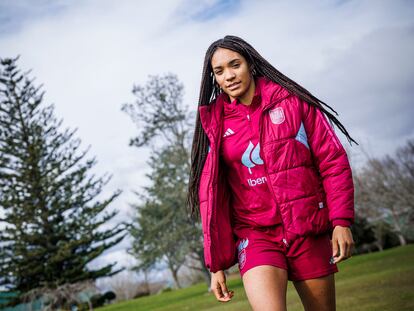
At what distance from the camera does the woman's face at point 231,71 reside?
3342 mm

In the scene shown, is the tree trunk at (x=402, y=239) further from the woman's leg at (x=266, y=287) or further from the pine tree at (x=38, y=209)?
the woman's leg at (x=266, y=287)

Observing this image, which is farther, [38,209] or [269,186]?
[38,209]

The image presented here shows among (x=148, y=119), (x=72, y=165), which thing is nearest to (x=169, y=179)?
(x=148, y=119)

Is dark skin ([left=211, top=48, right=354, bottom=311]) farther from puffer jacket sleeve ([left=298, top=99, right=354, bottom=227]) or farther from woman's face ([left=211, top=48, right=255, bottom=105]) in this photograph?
puffer jacket sleeve ([left=298, top=99, right=354, bottom=227])

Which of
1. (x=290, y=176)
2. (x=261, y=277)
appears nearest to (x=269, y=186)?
(x=290, y=176)

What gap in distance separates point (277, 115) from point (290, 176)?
1.35 ft

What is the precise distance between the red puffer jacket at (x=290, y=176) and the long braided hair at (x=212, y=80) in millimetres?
69

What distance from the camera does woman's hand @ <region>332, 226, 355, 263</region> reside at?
2.87 m

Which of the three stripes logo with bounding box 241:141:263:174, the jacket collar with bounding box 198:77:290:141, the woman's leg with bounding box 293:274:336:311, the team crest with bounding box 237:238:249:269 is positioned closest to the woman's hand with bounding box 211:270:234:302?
the team crest with bounding box 237:238:249:269

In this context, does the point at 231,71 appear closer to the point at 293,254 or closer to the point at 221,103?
the point at 221,103

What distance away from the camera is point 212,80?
142 inches

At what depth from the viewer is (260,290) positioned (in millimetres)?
2916

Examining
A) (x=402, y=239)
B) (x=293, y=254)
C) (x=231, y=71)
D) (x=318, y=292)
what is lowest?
(x=318, y=292)

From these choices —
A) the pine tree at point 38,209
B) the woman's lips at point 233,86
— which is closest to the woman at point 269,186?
the woman's lips at point 233,86
